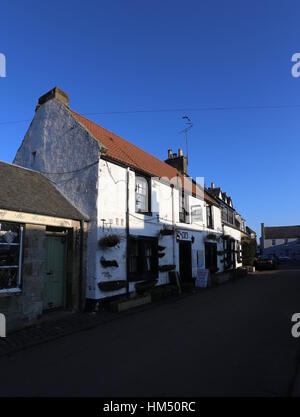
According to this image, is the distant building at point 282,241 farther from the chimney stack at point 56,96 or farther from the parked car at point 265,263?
the chimney stack at point 56,96

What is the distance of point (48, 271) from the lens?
28.6 feet

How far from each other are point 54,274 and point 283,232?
67743mm

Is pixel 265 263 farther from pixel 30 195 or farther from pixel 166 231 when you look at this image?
pixel 30 195

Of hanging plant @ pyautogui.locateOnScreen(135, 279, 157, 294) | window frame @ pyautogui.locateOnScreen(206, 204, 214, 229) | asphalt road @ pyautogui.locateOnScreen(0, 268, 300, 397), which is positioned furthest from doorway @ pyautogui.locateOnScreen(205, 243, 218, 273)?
asphalt road @ pyautogui.locateOnScreen(0, 268, 300, 397)

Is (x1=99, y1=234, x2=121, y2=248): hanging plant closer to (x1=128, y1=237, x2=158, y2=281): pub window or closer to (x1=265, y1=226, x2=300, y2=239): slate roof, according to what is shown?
(x1=128, y1=237, x2=158, y2=281): pub window

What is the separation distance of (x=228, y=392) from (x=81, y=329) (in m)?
4.49

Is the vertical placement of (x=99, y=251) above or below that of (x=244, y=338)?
above

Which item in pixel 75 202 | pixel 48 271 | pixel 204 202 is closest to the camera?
pixel 48 271

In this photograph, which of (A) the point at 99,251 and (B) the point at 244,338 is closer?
(B) the point at 244,338

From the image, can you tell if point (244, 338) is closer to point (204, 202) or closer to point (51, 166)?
point (51, 166)

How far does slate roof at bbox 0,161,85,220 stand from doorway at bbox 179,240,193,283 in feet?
24.2

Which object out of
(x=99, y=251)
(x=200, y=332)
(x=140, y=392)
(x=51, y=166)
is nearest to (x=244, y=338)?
(x=200, y=332)

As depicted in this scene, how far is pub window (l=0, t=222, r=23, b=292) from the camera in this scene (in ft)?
23.9

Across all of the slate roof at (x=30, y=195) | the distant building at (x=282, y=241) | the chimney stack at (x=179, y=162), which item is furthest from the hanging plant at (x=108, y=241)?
the distant building at (x=282, y=241)
